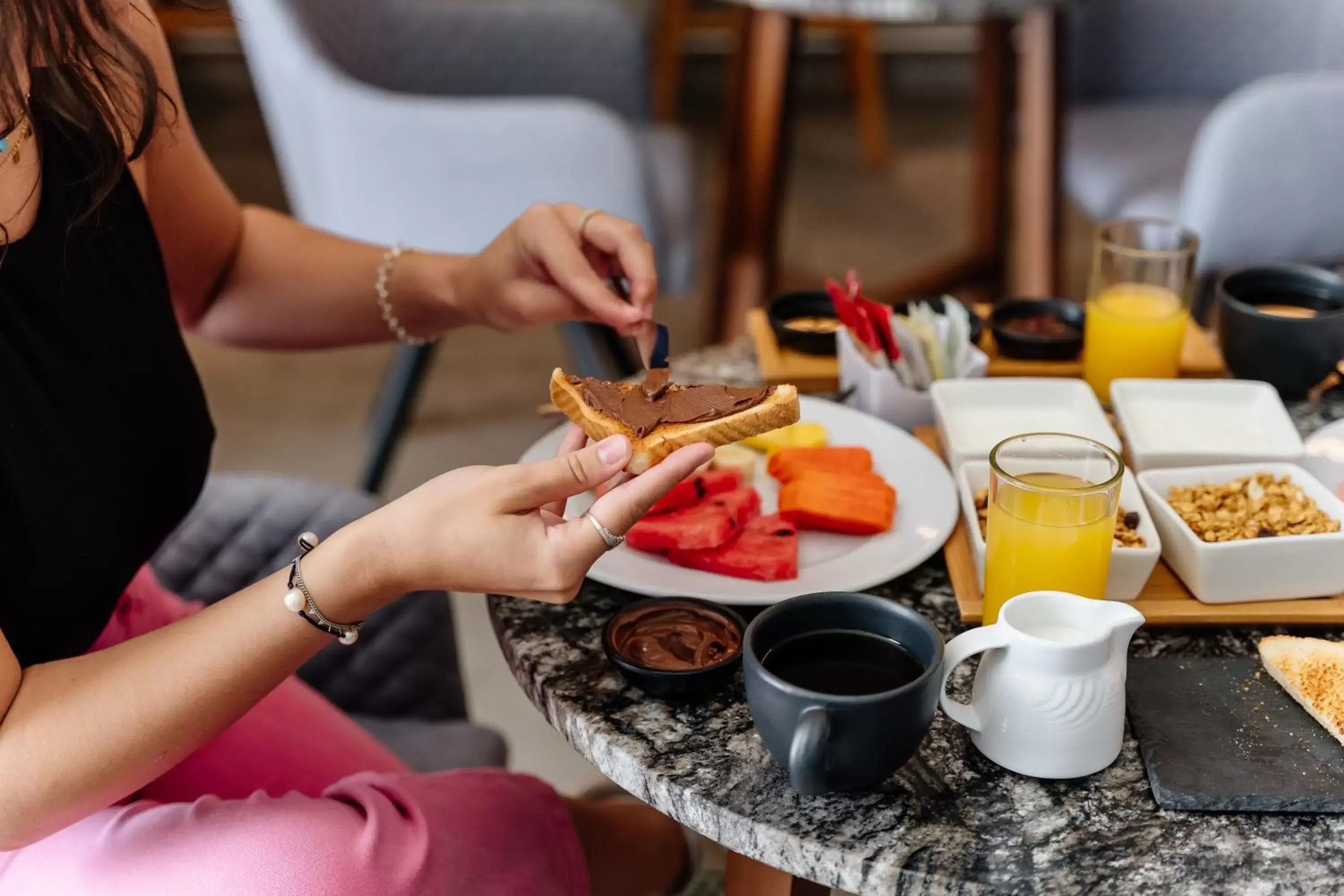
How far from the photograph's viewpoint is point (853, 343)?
4.42 ft

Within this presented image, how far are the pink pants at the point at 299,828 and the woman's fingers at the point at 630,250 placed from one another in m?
0.47

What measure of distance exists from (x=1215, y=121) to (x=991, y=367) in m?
1.00

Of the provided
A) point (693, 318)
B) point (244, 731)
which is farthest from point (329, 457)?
point (244, 731)

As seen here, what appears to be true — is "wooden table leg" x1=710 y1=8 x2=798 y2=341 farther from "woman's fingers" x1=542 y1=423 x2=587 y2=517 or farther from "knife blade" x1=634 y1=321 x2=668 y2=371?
"woman's fingers" x1=542 y1=423 x2=587 y2=517

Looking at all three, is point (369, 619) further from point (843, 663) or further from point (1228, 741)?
point (1228, 741)

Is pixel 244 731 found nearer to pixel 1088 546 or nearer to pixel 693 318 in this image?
pixel 1088 546

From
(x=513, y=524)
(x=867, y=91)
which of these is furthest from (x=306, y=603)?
(x=867, y=91)

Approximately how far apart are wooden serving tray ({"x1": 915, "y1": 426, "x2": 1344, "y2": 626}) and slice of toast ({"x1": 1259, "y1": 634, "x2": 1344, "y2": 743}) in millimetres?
22

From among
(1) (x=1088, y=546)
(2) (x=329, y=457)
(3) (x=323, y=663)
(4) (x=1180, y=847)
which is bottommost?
(2) (x=329, y=457)

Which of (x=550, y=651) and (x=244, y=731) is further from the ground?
(x=550, y=651)

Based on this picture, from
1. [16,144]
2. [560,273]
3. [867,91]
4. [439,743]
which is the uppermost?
[16,144]

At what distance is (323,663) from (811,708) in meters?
0.83

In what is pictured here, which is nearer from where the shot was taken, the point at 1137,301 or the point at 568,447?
the point at 568,447

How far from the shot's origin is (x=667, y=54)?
14.5 feet
